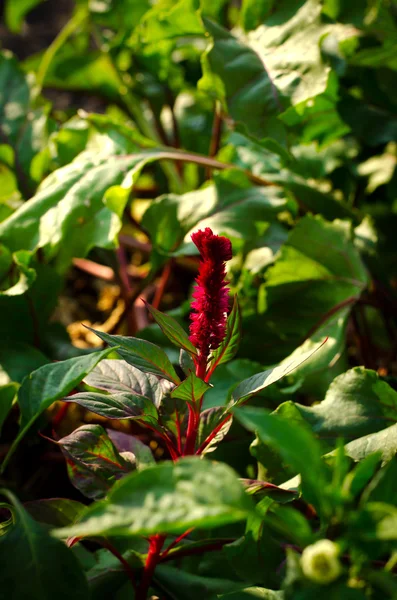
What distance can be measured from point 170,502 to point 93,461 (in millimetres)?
202

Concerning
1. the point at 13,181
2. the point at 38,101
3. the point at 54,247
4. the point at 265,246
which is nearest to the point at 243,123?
the point at 265,246

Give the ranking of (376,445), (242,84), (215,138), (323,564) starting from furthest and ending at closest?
(215,138) → (242,84) → (376,445) → (323,564)

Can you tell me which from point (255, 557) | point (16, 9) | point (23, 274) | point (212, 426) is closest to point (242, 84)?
point (23, 274)

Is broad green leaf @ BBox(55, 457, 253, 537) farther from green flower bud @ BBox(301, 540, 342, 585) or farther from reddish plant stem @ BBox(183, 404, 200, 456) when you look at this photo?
reddish plant stem @ BBox(183, 404, 200, 456)

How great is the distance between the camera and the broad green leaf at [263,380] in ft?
1.65

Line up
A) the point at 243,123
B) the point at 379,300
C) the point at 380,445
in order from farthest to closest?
the point at 379,300
the point at 243,123
the point at 380,445

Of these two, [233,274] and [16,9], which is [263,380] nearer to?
[233,274]

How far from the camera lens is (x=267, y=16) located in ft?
3.14

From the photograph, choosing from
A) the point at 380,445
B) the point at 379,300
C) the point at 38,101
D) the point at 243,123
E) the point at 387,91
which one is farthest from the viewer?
the point at 38,101

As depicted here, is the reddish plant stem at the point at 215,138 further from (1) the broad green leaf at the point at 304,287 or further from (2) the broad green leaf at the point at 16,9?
(2) the broad green leaf at the point at 16,9

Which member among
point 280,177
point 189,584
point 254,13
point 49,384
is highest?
point 254,13

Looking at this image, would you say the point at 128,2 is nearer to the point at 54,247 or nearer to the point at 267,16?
the point at 267,16

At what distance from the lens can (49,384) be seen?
54 centimetres

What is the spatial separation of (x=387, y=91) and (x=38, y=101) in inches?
26.8
